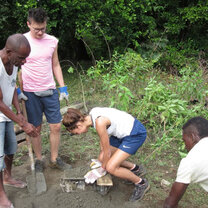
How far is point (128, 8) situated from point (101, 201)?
5.13 metres

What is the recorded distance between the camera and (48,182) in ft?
9.52

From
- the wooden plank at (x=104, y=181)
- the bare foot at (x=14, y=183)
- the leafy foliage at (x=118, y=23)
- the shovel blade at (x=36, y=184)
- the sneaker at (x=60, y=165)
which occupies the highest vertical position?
the leafy foliage at (x=118, y=23)

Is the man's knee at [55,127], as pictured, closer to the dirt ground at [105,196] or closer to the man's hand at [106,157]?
the dirt ground at [105,196]

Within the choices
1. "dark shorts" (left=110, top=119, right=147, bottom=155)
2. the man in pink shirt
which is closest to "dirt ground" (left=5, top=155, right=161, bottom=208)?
the man in pink shirt

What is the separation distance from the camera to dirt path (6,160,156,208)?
2.52 m

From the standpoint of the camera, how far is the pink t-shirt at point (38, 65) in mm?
2713

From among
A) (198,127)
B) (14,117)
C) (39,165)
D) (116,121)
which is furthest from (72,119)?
(198,127)

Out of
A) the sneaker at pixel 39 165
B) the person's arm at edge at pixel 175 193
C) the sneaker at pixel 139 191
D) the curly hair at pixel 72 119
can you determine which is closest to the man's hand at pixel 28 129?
the curly hair at pixel 72 119

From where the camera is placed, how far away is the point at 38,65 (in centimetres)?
277

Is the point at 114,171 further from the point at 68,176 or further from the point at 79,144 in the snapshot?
the point at 79,144

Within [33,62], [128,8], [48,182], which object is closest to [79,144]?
[48,182]

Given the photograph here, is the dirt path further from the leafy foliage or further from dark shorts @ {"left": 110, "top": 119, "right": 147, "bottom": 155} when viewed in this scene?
the leafy foliage

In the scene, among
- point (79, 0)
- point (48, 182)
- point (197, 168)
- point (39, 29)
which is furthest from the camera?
point (79, 0)

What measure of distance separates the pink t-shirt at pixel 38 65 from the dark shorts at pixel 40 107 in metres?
0.12
